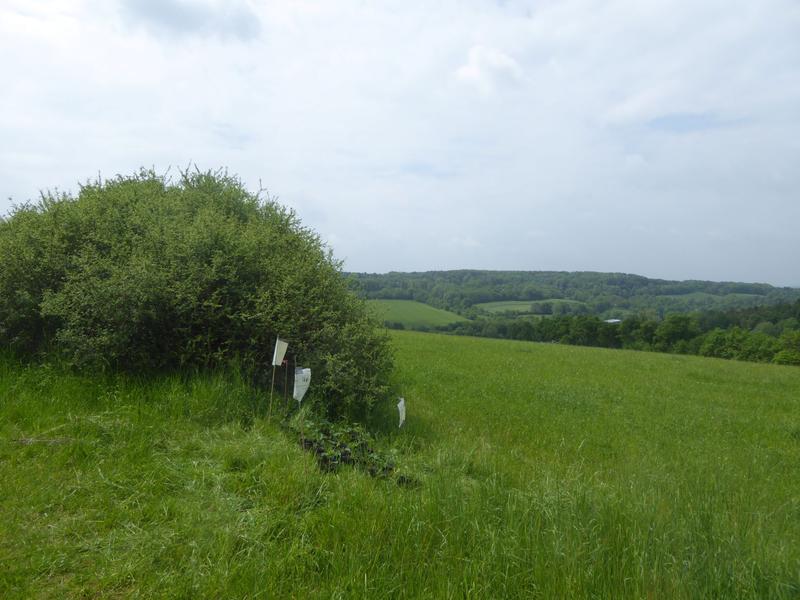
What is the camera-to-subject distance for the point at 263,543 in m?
3.37

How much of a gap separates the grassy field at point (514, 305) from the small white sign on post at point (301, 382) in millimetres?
71920

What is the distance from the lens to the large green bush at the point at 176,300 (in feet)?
21.2

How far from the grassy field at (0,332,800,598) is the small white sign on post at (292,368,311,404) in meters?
0.42

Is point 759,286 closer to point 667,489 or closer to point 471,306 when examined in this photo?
point 471,306

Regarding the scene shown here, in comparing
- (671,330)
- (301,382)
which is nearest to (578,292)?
(671,330)

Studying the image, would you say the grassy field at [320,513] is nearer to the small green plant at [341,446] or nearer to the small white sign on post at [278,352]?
the small green plant at [341,446]

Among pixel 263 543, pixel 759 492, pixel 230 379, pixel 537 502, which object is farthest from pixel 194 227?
pixel 759 492

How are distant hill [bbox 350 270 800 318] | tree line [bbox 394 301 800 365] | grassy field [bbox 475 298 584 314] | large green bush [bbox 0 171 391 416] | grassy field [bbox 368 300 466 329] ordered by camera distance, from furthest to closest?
grassy field [bbox 475 298 584 314] < distant hill [bbox 350 270 800 318] < grassy field [bbox 368 300 466 329] < tree line [bbox 394 301 800 365] < large green bush [bbox 0 171 391 416]

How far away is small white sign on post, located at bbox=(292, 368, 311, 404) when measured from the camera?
5.91 m

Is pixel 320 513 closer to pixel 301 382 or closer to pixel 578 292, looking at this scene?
pixel 301 382

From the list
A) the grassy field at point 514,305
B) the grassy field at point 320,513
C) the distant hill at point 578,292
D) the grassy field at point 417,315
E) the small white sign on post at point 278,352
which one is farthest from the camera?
the grassy field at point 514,305

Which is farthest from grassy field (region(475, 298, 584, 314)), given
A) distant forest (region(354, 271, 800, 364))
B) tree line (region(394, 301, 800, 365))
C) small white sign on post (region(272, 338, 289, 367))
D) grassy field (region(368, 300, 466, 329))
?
small white sign on post (region(272, 338, 289, 367))

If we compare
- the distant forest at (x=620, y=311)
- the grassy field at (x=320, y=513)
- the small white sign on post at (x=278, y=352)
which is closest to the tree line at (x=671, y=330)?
the distant forest at (x=620, y=311)

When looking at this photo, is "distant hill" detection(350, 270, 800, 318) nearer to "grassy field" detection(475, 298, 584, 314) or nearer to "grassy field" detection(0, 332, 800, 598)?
"grassy field" detection(475, 298, 584, 314)
